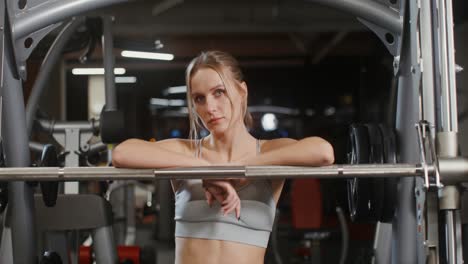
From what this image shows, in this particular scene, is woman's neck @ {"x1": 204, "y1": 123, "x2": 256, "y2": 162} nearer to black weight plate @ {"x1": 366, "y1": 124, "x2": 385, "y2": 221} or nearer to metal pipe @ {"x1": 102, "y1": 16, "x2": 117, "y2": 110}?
black weight plate @ {"x1": 366, "y1": 124, "x2": 385, "y2": 221}

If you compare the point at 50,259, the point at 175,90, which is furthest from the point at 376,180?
the point at 175,90

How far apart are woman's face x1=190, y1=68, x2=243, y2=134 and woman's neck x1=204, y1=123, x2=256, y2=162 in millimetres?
44

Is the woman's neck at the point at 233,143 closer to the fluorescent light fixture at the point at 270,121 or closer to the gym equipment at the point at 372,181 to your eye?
the gym equipment at the point at 372,181

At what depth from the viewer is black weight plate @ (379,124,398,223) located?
212cm

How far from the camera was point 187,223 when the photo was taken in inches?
72.2

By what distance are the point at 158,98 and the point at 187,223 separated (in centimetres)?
962

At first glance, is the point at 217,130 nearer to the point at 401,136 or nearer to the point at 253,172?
the point at 253,172

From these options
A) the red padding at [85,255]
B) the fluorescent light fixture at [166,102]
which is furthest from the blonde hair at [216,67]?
the fluorescent light fixture at [166,102]

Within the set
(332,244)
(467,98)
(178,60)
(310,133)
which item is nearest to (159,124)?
(178,60)

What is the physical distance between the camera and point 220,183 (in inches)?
68.0

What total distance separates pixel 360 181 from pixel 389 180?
111 millimetres

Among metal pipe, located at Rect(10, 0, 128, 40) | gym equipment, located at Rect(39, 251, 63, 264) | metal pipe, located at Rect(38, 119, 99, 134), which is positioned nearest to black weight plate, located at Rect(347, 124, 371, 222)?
metal pipe, located at Rect(10, 0, 128, 40)

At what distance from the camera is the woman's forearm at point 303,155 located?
1.69 meters

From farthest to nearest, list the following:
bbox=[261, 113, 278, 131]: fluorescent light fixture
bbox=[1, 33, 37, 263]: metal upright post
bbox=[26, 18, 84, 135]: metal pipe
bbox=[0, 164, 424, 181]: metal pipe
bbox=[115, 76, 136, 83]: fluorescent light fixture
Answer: bbox=[261, 113, 278, 131]: fluorescent light fixture
bbox=[115, 76, 136, 83]: fluorescent light fixture
bbox=[26, 18, 84, 135]: metal pipe
bbox=[1, 33, 37, 263]: metal upright post
bbox=[0, 164, 424, 181]: metal pipe
